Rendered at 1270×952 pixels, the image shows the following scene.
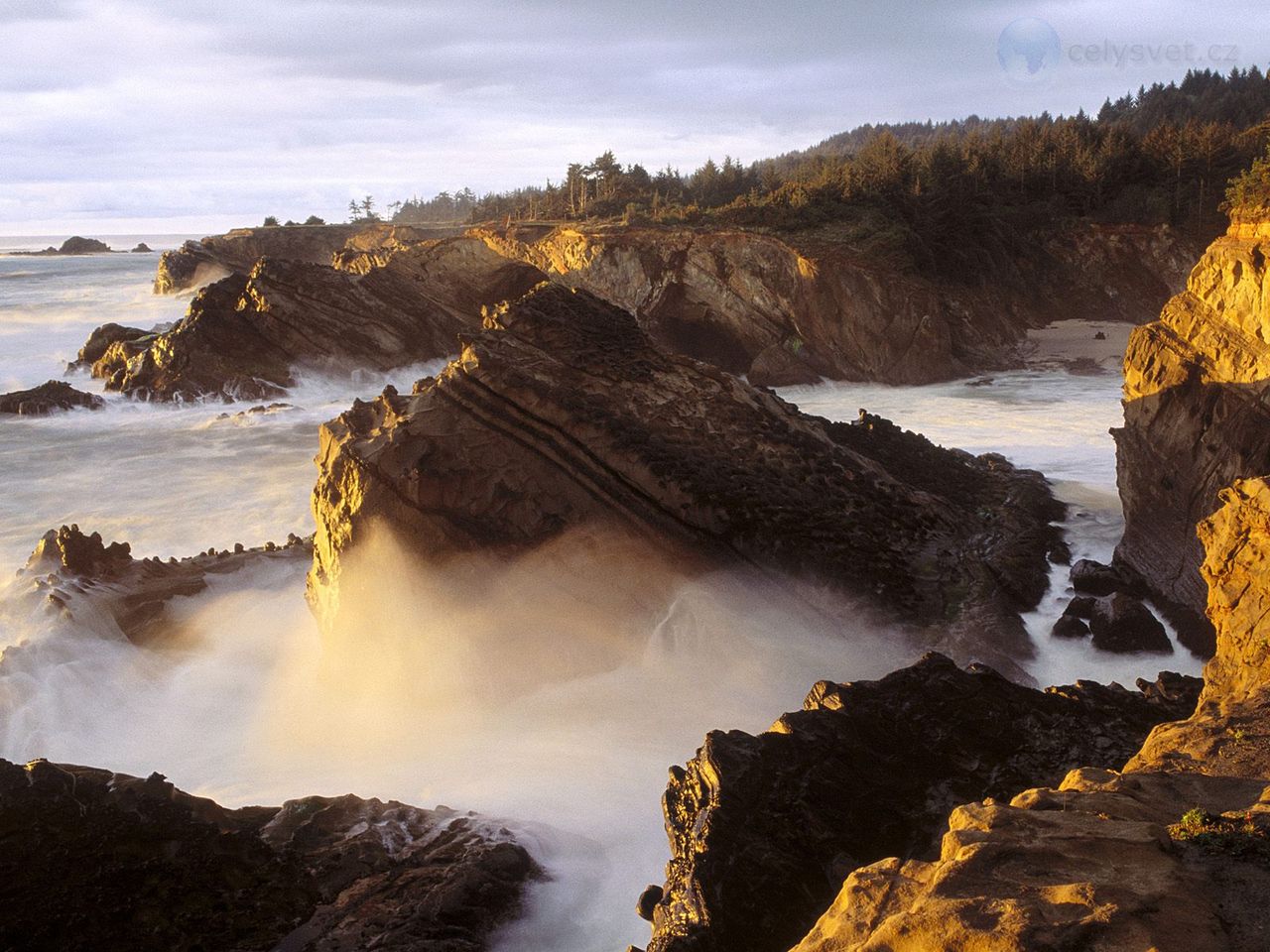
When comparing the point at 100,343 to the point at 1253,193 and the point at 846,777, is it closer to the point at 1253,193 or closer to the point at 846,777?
the point at 1253,193

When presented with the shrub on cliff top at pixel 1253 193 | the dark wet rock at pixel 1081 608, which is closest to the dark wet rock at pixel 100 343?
the dark wet rock at pixel 1081 608

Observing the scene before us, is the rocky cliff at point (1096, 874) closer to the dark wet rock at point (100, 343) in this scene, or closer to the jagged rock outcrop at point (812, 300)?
the jagged rock outcrop at point (812, 300)

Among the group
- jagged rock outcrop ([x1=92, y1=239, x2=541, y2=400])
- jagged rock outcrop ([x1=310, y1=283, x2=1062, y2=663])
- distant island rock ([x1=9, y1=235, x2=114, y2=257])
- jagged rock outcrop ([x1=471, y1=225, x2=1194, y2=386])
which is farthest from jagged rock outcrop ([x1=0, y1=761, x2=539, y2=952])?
distant island rock ([x1=9, y1=235, x2=114, y2=257])

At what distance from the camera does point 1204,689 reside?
6242mm

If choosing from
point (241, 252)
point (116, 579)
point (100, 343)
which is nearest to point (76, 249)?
point (241, 252)

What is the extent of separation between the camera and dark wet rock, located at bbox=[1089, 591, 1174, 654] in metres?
8.91

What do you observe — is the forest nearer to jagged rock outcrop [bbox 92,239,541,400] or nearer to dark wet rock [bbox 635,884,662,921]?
jagged rock outcrop [bbox 92,239,541,400]

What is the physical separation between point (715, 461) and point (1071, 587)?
378 centimetres

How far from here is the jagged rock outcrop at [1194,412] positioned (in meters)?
9.16

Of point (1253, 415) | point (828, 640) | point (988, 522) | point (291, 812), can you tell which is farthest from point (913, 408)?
point (291, 812)

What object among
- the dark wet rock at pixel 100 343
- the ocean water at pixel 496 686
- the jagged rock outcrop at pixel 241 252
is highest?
the jagged rock outcrop at pixel 241 252

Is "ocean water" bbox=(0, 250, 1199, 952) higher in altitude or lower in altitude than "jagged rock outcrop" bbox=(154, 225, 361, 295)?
lower

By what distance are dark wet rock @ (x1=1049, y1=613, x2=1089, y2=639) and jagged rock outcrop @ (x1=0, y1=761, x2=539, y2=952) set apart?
17.5ft

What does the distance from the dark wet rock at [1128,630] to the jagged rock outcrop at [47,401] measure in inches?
844
